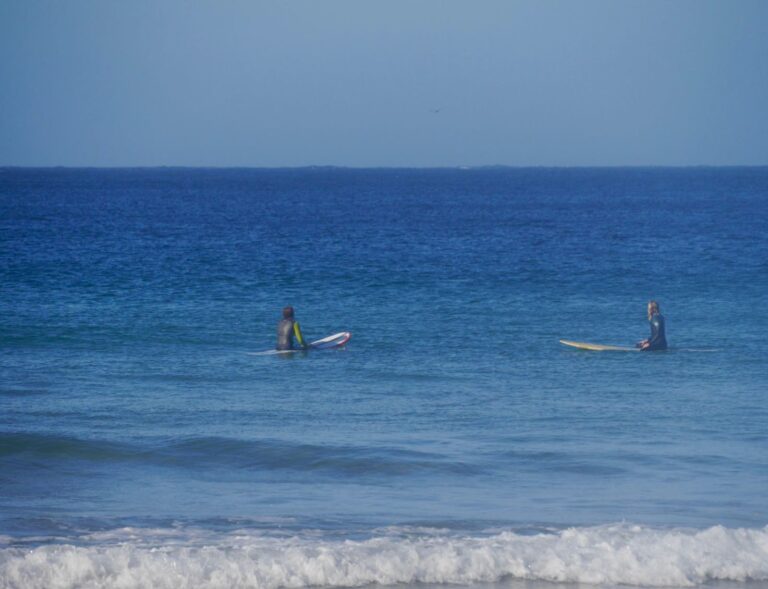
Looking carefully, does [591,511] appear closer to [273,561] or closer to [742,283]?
[273,561]

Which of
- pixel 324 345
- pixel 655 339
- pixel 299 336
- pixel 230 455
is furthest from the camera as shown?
pixel 324 345

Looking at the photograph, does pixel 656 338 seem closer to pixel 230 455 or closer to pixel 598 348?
pixel 598 348

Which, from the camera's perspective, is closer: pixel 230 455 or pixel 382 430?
→ pixel 230 455

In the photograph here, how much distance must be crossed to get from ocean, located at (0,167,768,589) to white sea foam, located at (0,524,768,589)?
2cm

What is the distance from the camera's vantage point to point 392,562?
340 inches

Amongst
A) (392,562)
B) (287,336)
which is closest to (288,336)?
(287,336)

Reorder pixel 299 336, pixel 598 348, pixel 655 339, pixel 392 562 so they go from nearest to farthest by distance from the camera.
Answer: pixel 392 562 < pixel 655 339 < pixel 299 336 < pixel 598 348

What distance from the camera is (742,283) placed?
33375mm

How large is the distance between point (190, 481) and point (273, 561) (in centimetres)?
319

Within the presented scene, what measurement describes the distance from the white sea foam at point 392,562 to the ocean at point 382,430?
0.02m

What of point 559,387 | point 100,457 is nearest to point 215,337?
point 559,387

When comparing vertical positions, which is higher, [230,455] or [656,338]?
[656,338]

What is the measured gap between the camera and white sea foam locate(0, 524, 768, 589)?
27.5 feet

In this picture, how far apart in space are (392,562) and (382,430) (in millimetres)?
5389
